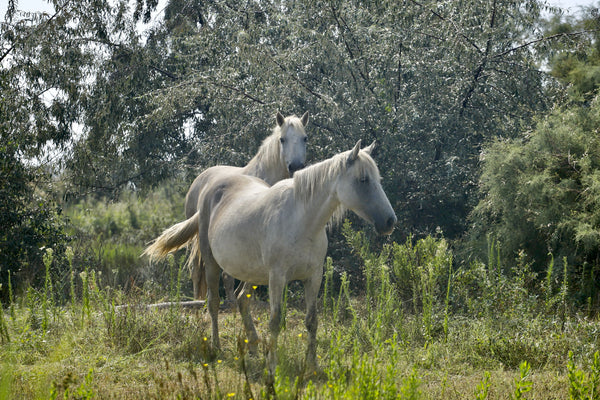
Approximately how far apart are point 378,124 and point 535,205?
2.73 meters

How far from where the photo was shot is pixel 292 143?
7152mm

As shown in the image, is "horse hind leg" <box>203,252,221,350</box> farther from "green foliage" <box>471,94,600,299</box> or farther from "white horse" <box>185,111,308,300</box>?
"green foliage" <box>471,94,600,299</box>

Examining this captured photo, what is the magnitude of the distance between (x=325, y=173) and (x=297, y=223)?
18.4 inches

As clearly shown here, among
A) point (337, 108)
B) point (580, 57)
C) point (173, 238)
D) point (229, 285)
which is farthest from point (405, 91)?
point (173, 238)

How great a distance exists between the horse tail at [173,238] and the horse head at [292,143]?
145 centimetres

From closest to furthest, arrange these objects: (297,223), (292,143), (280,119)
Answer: (297,223), (292,143), (280,119)

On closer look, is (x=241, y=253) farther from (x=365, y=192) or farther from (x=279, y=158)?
(x=279, y=158)

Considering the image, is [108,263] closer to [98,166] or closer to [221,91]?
[98,166]

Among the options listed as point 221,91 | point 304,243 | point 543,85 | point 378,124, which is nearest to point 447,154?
point 378,124

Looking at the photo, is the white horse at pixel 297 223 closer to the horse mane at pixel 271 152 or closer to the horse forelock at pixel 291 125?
the horse mane at pixel 271 152

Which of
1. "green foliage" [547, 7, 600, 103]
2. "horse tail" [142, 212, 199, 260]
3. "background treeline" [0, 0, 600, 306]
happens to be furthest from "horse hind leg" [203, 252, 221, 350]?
"green foliage" [547, 7, 600, 103]

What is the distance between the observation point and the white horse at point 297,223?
15.1 ft

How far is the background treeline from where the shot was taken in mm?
7086

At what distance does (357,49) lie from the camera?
9273 mm
